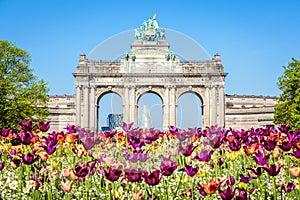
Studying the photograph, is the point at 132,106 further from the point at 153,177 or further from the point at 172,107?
the point at 153,177

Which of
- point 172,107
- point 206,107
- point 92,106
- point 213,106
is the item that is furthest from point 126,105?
point 213,106

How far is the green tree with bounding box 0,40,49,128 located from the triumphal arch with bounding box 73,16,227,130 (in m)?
26.1

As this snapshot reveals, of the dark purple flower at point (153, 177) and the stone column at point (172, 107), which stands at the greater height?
the stone column at point (172, 107)

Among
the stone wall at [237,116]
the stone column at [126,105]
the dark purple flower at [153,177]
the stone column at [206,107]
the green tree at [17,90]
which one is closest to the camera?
the dark purple flower at [153,177]

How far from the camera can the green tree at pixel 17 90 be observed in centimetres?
4050

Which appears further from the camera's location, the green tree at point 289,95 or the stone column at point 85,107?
the stone column at point 85,107

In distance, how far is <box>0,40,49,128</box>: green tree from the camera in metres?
40.5

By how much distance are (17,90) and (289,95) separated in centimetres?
3119

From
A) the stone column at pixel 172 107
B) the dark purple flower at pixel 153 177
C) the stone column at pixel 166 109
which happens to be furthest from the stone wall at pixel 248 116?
the dark purple flower at pixel 153 177

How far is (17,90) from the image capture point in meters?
44.5

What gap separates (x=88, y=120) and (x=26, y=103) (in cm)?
3118

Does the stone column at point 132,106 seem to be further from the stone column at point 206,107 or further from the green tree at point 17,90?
the green tree at point 17,90

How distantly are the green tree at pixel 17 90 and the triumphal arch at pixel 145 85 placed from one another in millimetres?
26144

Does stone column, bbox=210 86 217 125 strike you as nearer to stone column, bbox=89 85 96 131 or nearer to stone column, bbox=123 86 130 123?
stone column, bbox=123 86 130 123
